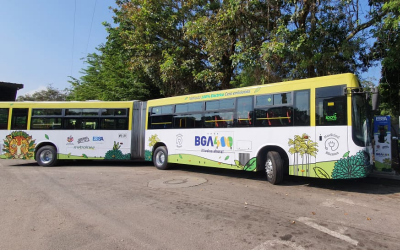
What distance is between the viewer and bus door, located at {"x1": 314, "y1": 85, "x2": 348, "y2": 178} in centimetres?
639

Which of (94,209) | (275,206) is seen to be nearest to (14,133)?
(94,209)

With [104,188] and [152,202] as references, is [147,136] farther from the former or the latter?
[152,202]

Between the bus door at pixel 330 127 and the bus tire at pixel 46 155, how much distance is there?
11197 mm

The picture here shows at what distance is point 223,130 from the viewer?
8.83 meters

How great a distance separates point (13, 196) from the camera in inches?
256

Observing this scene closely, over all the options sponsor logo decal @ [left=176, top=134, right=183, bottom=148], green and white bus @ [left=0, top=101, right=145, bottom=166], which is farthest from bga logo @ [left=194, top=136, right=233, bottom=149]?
green and white bus @ [left=0, top=101, right=145, bottom=166]

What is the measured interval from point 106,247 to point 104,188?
3964 mm

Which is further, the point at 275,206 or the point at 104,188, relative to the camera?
the point at 104,188

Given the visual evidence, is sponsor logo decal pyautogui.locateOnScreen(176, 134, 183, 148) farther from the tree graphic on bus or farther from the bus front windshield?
the bus front windshield

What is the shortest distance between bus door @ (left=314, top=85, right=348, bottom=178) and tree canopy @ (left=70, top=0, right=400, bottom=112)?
3119 mm

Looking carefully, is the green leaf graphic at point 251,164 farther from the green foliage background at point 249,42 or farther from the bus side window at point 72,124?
the bus side window at point 72,124

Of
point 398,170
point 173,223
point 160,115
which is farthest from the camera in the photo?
point 160,115

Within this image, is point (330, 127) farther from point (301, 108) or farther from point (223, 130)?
point (223, 130)

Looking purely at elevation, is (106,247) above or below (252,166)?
below
